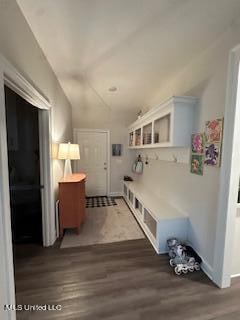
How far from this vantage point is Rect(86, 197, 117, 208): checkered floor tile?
Answer: 4.04m

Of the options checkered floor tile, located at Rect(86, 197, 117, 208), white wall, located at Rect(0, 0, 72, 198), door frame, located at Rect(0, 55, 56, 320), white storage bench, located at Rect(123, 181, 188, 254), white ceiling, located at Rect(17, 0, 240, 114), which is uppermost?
white ceiling, located at Rect(17, 0, 240, 114)

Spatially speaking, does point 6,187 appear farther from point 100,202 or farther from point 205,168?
point 100,202

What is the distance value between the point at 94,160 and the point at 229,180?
3.60m

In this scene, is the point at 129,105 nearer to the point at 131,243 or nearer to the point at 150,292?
the point at 131,243

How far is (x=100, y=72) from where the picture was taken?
2.67 m

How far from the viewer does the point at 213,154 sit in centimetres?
174

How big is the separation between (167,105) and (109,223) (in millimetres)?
2211

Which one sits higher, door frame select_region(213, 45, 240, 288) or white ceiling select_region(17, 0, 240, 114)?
white ceiling select_region(17, 0, 240, 114)

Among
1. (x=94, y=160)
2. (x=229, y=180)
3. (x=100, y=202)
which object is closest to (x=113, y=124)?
(x=94, y=160)

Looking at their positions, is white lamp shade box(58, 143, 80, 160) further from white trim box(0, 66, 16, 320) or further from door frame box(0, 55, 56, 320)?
white trim box(0, 66, 16, 320)

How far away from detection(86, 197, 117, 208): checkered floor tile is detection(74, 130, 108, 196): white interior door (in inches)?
10.3

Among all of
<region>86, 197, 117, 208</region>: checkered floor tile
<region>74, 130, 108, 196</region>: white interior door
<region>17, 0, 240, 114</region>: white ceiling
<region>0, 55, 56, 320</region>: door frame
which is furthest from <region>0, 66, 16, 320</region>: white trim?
<region>74, 130, 108, 196</region>: white interior door

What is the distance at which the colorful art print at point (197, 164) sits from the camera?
1.94 metres

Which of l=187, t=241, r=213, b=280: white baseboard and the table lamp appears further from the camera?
the table lamp
